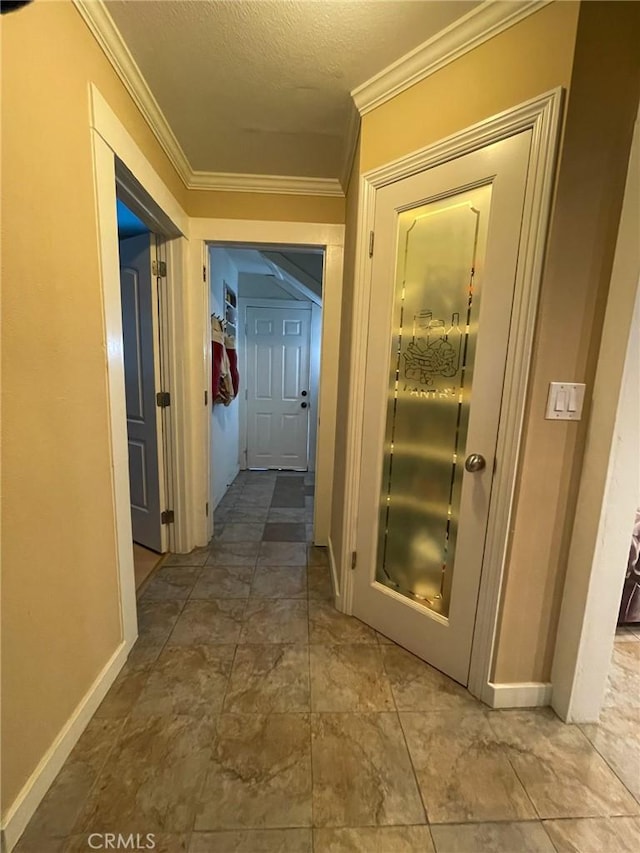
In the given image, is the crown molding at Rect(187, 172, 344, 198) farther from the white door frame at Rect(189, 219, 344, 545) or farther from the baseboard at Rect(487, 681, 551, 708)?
the baseboard at Rect(487, 681, 551, 708)

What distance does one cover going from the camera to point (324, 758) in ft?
3.63

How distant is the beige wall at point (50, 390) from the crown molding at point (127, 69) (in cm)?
3

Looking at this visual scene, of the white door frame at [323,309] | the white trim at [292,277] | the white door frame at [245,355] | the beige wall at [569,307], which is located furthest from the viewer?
the white door frame at [245,355]

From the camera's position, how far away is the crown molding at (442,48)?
3.45ft

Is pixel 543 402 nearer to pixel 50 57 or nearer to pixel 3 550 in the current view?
pixel 3 550

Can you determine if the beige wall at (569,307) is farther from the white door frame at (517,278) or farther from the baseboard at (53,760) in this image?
the baseboard at (53,760)

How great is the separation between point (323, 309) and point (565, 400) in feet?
5.09

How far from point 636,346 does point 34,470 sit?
1765 millimetres

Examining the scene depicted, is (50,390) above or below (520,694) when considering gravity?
above

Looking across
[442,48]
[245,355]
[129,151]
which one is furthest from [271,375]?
[442,48]

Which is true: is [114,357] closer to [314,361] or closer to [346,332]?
[346,332]

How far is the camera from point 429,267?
136cm

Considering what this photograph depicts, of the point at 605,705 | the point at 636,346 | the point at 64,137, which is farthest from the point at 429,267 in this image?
the point at 605,705

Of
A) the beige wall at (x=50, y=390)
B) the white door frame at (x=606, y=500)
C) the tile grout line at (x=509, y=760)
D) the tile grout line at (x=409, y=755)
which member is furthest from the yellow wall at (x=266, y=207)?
the tile grout line at (x=509, y=760)
